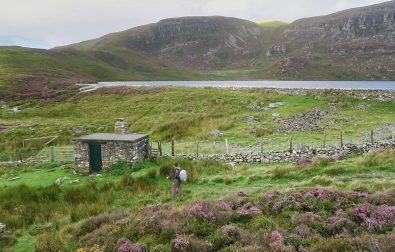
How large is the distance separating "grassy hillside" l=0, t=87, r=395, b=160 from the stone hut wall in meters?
6.53

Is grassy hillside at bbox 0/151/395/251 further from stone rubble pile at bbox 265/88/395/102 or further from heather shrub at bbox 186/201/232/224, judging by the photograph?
stone rubble pile at bbox 265/88/395/102

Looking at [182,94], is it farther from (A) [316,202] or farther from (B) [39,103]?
(A) [316,202]

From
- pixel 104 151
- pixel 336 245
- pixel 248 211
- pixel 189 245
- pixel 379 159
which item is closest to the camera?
pixel 336 245

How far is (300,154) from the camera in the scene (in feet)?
86.3

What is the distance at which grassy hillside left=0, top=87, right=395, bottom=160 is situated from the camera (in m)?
36.2

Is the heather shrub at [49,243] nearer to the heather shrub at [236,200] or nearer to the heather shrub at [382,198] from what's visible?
the heather shrub at [236,200]

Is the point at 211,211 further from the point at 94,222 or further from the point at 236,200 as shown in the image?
the point at 94,222

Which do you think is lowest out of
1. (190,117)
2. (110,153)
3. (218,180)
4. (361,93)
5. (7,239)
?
(7,239)

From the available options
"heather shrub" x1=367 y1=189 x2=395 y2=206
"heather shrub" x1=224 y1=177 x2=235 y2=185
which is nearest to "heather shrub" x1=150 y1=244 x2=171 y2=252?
"heather shrub" x1=367 y1=189 x2=395 y2=206

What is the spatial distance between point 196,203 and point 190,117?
103 feet

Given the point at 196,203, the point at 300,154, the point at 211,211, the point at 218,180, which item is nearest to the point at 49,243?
the point at 196,203

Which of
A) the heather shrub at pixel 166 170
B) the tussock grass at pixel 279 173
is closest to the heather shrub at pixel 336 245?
the tussock grass at pixel 279 173

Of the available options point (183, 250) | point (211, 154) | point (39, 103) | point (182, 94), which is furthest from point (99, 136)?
point (39, 103)

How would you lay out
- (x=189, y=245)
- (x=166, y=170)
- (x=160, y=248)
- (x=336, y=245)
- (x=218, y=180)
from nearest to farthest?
1. (x=336, y=245)
2. (x=189, y=245)
3. (x=160, y=248)
4. (x=218, y=180)
5. (x=166, y=170)
